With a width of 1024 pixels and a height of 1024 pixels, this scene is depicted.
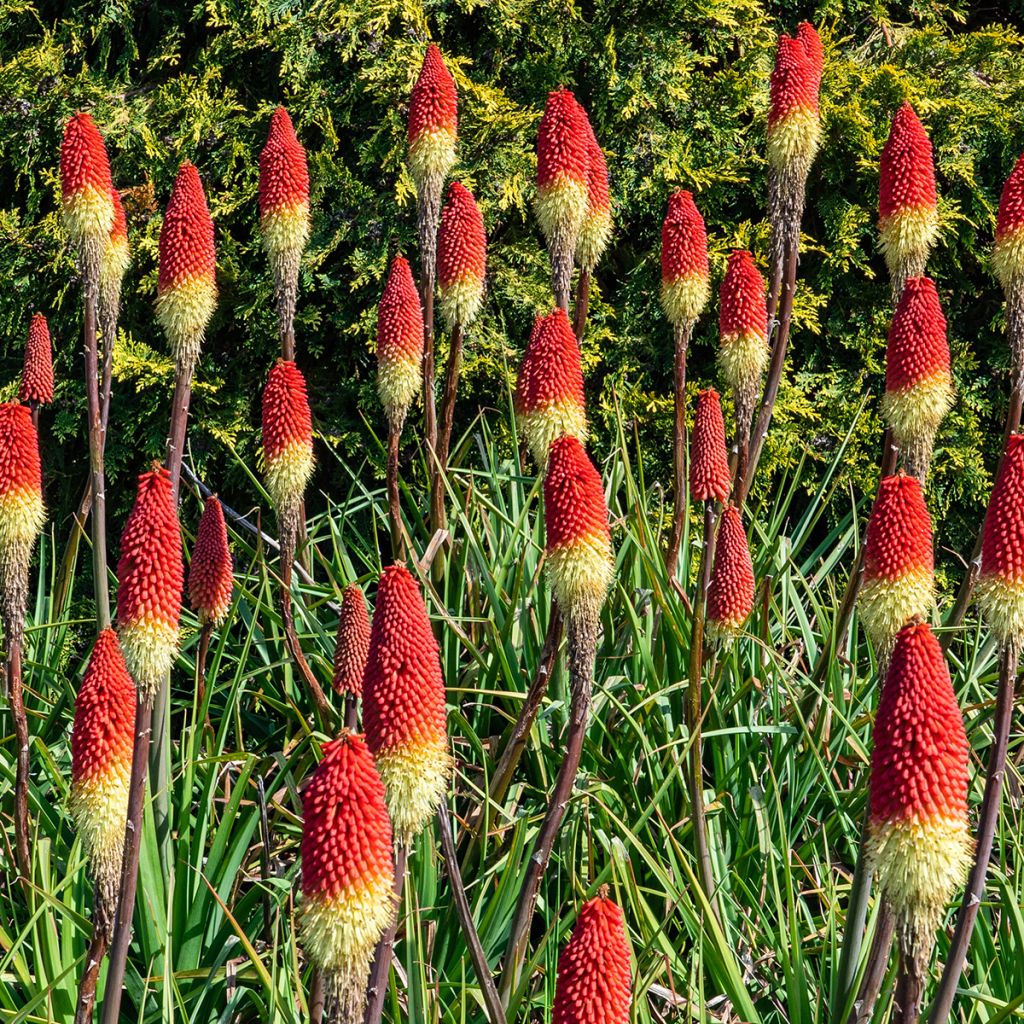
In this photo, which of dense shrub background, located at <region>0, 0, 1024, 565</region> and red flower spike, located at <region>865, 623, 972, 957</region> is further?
dense shrub background, located at <region>0, 0, 1024, 565</region>

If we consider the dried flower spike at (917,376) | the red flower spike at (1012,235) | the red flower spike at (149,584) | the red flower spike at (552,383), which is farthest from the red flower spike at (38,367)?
the red flower spike at (1012,235)

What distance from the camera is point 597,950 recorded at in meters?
2.16

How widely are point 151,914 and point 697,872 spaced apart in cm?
163

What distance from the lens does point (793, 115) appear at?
197 inches

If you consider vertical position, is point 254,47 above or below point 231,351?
above

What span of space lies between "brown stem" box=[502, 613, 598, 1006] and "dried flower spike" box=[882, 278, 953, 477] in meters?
1.21

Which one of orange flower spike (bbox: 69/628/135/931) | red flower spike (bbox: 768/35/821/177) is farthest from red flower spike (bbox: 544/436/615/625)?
red flower spike (bbox: 768/35/821/177)

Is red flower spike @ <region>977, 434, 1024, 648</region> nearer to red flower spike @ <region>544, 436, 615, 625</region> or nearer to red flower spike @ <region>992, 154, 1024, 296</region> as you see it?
red flower spike @ <region>544, 436, 615, 625</region>

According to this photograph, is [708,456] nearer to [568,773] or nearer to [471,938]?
[568,773]

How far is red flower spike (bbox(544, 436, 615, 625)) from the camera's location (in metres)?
3.25

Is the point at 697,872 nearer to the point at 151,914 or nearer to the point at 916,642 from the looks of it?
the point at 151,914

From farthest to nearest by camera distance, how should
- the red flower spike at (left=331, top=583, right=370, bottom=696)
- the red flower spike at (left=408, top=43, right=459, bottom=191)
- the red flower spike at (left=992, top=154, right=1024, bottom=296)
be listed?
1. the red flower spike at (left=408, top=43, right=459, bottom=191)
2. the red flower spike at (left=992, top=154, right=1024, bottom=296)
3. the red flower spike at (left=331, top=583, right=370, bottom=696)

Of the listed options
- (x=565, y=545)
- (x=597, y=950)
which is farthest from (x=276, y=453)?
(x=597, y=950)

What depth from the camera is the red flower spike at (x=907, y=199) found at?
4.46 m
